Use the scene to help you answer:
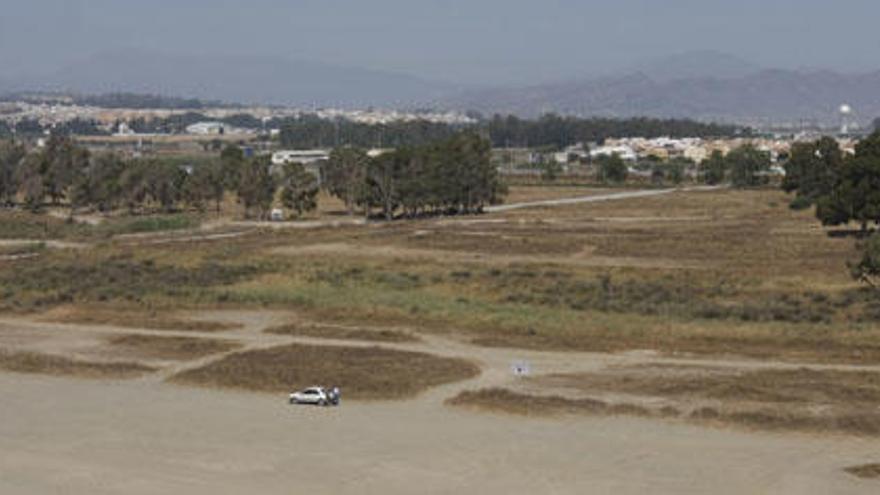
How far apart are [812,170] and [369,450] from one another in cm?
10186

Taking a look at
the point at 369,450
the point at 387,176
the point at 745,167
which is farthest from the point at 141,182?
the point at 369,450

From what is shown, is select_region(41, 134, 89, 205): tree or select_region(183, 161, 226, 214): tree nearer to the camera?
select_region(183, 161, 226, 214): tree

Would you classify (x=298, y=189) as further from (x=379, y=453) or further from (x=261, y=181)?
(x=379, y=453)

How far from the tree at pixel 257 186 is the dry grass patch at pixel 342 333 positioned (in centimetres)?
7058

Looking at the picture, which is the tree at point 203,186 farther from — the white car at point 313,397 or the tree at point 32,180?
the white car at point 313,397

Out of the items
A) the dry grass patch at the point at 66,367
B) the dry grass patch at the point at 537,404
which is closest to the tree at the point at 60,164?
the dry grass patch at the point at 66,367

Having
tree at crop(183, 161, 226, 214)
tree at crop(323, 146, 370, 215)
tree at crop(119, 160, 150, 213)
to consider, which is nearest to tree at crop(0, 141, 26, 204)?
tree at crop(119, 160, 150, 213)

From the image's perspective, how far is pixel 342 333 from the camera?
173 feet

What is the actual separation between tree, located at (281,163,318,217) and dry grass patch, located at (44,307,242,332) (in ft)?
212

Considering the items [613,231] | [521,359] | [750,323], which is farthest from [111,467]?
[613,231]

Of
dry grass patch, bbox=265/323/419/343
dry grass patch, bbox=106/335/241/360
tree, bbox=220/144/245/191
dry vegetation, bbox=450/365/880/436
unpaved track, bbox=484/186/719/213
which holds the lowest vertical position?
unpaved track, bbox=484/186/719/213

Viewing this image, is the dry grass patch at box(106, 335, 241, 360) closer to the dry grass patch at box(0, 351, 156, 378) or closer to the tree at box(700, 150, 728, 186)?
the dry grass patch at box(0, 351, 156, 378)

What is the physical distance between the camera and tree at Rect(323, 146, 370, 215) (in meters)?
126

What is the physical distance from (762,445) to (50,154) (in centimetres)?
11873
